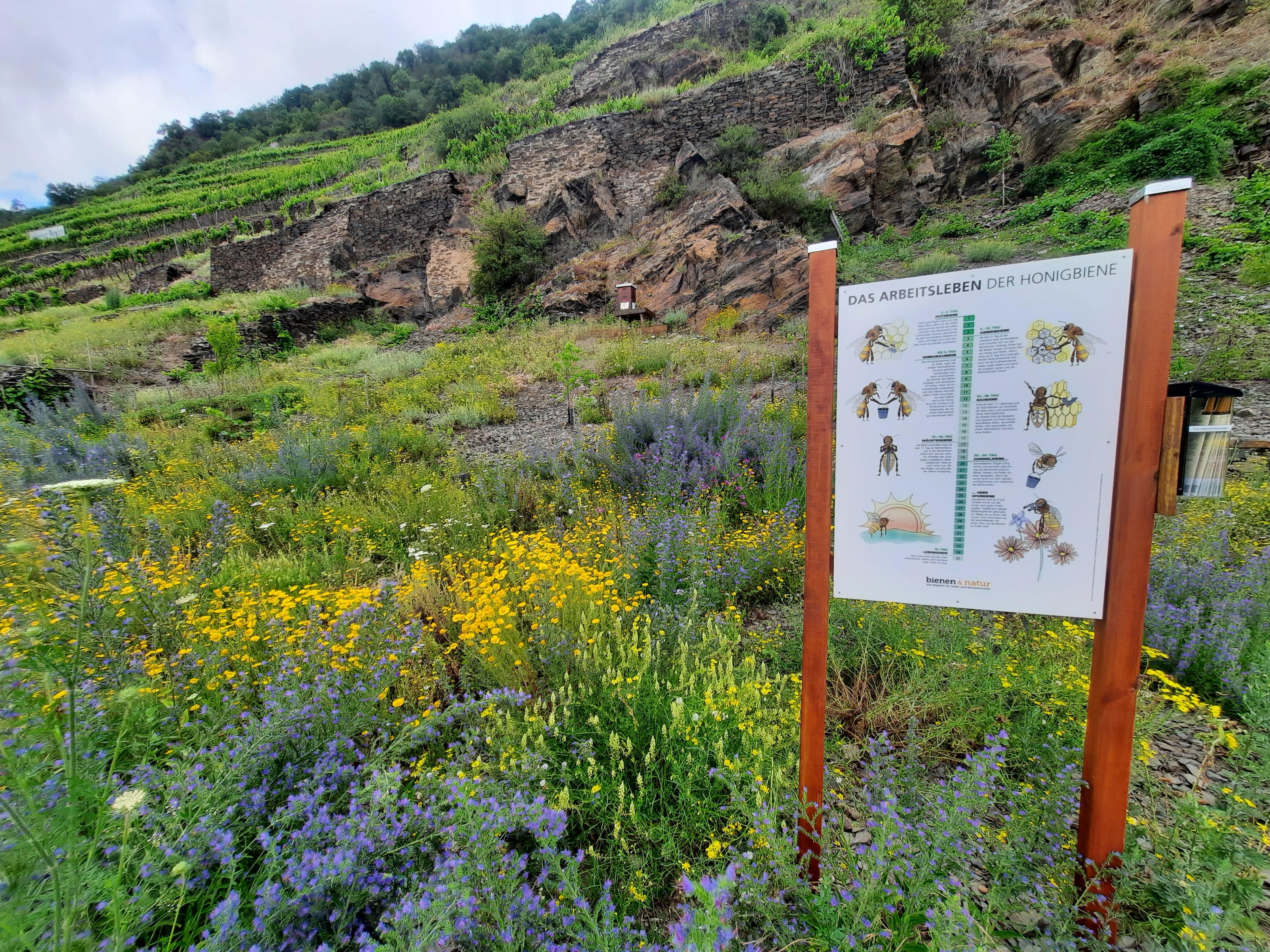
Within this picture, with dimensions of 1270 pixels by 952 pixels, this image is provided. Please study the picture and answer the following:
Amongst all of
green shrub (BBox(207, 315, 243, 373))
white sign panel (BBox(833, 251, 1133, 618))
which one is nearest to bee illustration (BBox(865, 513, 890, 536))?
white sign panel (BBox(833, 251, 1133, 618))

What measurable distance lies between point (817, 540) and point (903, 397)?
22.2 inches

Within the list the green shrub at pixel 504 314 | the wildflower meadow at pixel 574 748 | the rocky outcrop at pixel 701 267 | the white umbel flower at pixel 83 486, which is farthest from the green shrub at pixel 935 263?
the white umbel flower at pixel 83 486

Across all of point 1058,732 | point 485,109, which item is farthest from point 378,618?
point 485,109

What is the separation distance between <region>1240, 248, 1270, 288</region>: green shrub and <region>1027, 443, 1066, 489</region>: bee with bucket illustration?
35.9 ft

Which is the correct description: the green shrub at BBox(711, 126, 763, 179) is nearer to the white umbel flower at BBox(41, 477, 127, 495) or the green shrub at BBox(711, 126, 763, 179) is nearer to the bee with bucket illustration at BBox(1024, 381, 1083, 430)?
the bee with bucket illustration at BBox(1024, 381, 1083, 430)

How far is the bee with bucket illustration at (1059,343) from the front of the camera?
4.82 feet

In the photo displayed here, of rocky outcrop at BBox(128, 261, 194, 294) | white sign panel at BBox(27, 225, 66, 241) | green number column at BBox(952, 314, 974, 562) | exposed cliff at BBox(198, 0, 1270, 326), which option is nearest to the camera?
green number column at BBox(952, 314, 974, 562)

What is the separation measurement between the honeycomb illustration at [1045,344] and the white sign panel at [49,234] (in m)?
56.9

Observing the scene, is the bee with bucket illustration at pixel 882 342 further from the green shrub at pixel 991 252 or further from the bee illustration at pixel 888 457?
the green shrub at pixel 991 252

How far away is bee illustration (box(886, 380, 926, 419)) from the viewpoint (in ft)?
5.41

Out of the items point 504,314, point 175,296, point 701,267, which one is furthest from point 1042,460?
point 175,296

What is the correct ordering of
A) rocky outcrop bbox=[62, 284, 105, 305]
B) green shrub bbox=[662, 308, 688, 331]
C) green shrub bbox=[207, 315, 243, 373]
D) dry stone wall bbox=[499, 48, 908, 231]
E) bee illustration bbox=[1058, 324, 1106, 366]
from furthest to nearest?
1. rocky outcrop bbox=[62, 284, 105, 305]
2. dry stone wall bbox=[499, 48, 908, 231]
3. green shrub bbox=[662, 308, 688, 331]
4. green shrub bbox=[207, 315, 243, 373]
5. bee illustration bbox=[1058, 324, 1106, 366]

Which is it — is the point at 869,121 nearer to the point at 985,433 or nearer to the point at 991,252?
the point at 991,252

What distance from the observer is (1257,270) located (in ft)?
25.5
